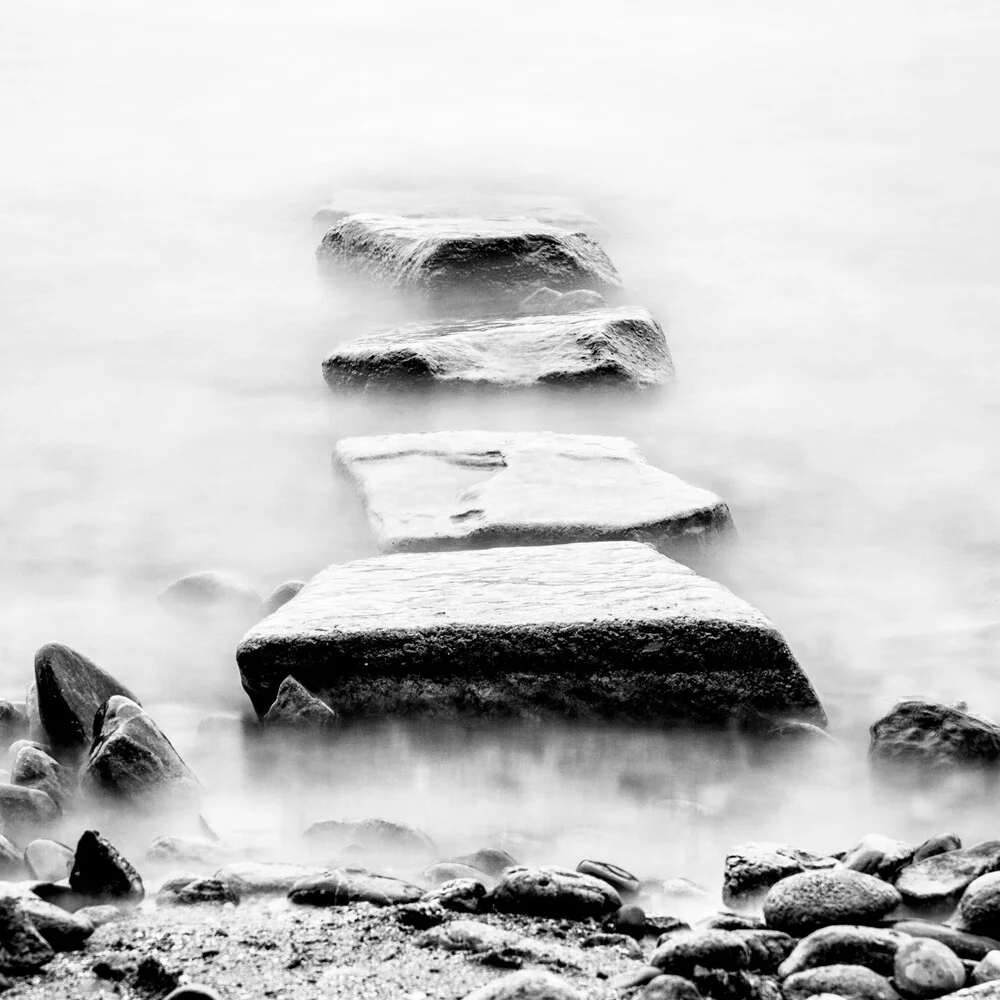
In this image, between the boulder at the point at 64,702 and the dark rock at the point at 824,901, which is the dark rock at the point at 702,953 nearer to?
the dark rock at the point at 824,901

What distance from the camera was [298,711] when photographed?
1983 mm

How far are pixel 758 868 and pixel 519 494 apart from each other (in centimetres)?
122

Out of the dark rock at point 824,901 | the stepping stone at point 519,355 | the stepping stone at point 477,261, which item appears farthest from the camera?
the stepping stone at point 477,261

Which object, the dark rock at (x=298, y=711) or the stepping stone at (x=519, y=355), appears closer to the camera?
the dark rock at (x=298, y=711)

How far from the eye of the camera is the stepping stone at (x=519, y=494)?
8.32 feet

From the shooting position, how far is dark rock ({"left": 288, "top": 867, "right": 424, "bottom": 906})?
1501mm

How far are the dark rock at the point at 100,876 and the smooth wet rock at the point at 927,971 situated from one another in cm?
83

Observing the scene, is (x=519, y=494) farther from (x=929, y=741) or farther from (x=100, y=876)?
(x=100, y=876)

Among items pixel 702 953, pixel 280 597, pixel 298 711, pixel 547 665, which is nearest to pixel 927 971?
pixel 702 953

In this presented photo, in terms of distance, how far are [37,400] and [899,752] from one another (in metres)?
2.54

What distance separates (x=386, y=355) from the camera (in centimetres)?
355

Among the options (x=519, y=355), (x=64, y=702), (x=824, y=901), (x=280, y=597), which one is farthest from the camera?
(x=519, y=355)

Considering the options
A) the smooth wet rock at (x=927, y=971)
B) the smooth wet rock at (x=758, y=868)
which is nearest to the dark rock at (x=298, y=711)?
the smooth wet rock at (x=758, y=868)

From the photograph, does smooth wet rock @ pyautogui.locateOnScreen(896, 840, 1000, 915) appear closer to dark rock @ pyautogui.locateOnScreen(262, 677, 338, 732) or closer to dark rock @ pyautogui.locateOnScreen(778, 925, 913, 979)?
dark rock @ pyautogui.locateOnScreen(778, 925, 913, 979)
